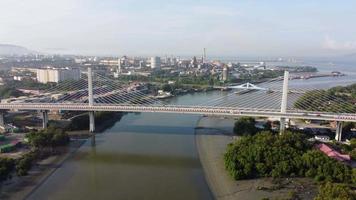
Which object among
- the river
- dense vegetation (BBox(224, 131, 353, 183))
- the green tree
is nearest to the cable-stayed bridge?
the river

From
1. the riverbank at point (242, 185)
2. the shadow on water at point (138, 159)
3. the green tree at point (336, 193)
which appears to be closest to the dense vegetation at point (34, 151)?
the shadow on water at point (138, 159)

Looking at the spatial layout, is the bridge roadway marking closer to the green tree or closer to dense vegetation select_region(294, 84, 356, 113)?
dense vegetation select_region(294, 84, 356, 113)

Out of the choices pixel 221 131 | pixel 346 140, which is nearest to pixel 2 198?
pixel 221 131

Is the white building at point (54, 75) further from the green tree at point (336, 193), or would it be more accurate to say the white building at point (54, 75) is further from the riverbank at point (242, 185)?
the green tree at point (336, 193)

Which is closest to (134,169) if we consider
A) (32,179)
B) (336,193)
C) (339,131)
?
(32,179)

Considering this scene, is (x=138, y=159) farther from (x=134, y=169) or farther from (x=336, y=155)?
(x=336, y=155)
